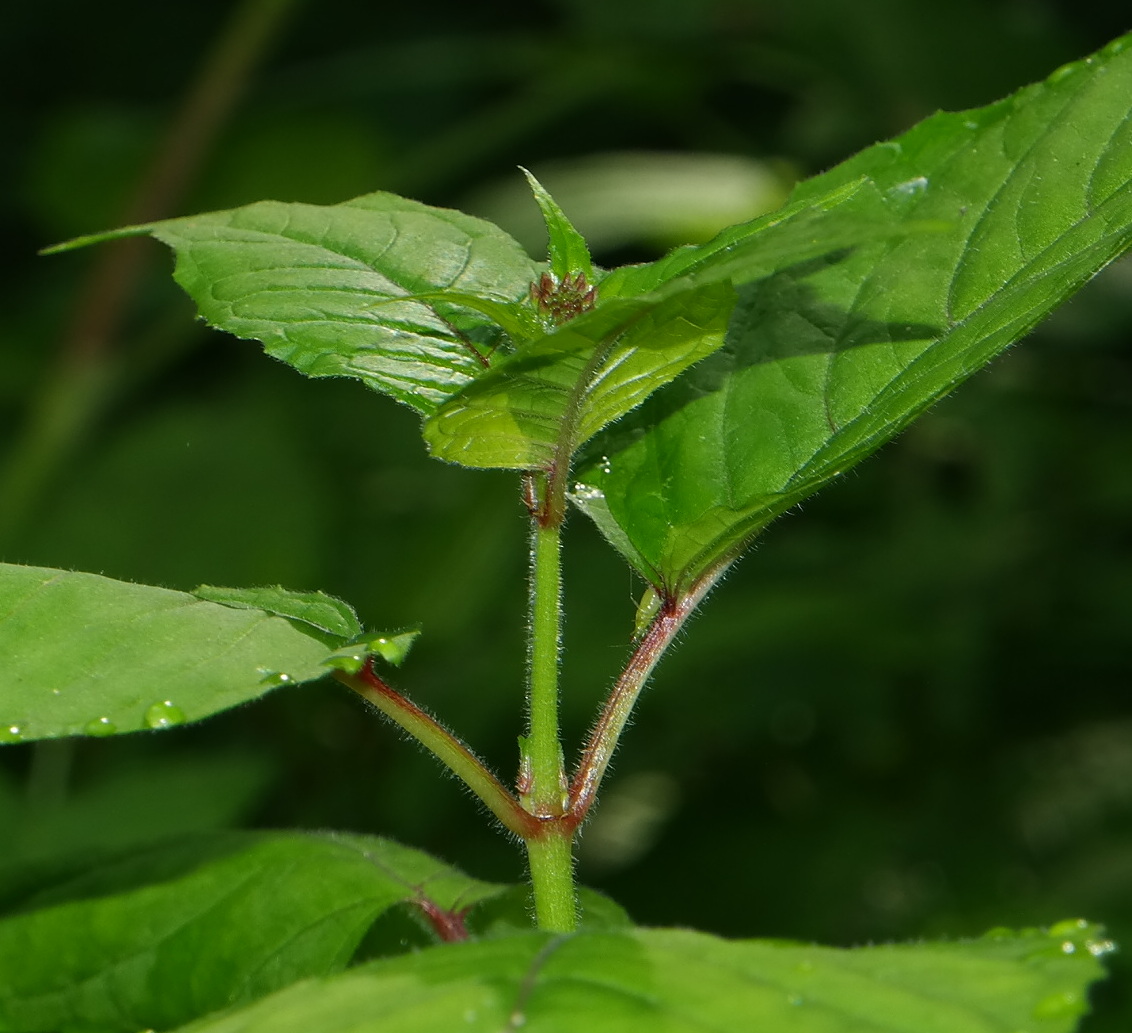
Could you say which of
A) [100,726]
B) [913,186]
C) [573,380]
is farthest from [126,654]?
[913,186]

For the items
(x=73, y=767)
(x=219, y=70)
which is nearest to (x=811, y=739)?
(x=73, y=767)

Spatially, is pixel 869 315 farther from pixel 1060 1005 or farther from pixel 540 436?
pixel 1060 1005

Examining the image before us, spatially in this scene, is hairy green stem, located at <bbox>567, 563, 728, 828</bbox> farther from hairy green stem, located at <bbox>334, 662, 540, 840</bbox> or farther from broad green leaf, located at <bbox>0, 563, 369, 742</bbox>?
broad green leaf, located at <bbox>0, 563, 369, 742</bbox>

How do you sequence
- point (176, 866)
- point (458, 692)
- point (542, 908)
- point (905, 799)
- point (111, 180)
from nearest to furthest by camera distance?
point (542, 908), point (176, 866), point (458, 692), point (905, 799), point (111, 180)

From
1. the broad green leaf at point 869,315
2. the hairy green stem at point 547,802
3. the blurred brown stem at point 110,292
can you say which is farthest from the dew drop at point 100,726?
the blurred brown stem at point 110,292

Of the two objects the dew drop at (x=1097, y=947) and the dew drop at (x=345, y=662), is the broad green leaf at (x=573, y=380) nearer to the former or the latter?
the dew drop at (x=345, y=662)

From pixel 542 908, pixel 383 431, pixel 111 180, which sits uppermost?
pixel 111 180

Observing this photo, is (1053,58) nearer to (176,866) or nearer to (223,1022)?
(176,866)

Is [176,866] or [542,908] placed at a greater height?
[176,866]
